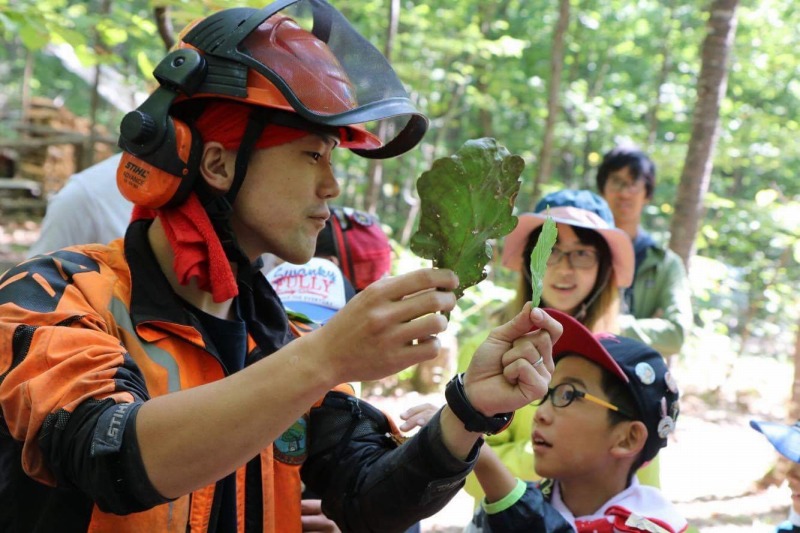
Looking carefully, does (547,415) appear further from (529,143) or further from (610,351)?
(529,143)

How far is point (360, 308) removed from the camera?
135 cm

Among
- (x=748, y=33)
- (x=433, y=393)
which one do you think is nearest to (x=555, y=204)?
(x=433, y=393)

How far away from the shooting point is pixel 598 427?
2.52m

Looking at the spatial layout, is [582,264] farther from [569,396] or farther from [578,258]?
[569,396]

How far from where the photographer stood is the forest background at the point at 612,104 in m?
6.23

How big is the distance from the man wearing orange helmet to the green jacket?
242cm

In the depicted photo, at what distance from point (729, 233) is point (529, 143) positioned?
6.22 m

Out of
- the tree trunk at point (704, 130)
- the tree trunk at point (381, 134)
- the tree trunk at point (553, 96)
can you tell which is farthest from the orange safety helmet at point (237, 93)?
the tree trunk at point (553, 96)

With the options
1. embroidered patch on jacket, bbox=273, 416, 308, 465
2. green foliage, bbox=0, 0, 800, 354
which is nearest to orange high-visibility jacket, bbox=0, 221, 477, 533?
embroidered patch on jacket, bbox=273, 416, 308, 465

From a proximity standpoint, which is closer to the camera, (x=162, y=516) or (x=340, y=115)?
(x=162, y=516)

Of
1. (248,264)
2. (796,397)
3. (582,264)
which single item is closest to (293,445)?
(248,264)

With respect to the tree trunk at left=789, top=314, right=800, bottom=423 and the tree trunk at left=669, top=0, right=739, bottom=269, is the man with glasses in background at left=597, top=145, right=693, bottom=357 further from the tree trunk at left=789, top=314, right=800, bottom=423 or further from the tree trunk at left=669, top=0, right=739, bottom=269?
the tree trunk at left=789, top=314, right=800, bottom=423

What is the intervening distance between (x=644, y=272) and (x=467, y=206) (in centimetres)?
316

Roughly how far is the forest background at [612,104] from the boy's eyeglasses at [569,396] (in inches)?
96.9
